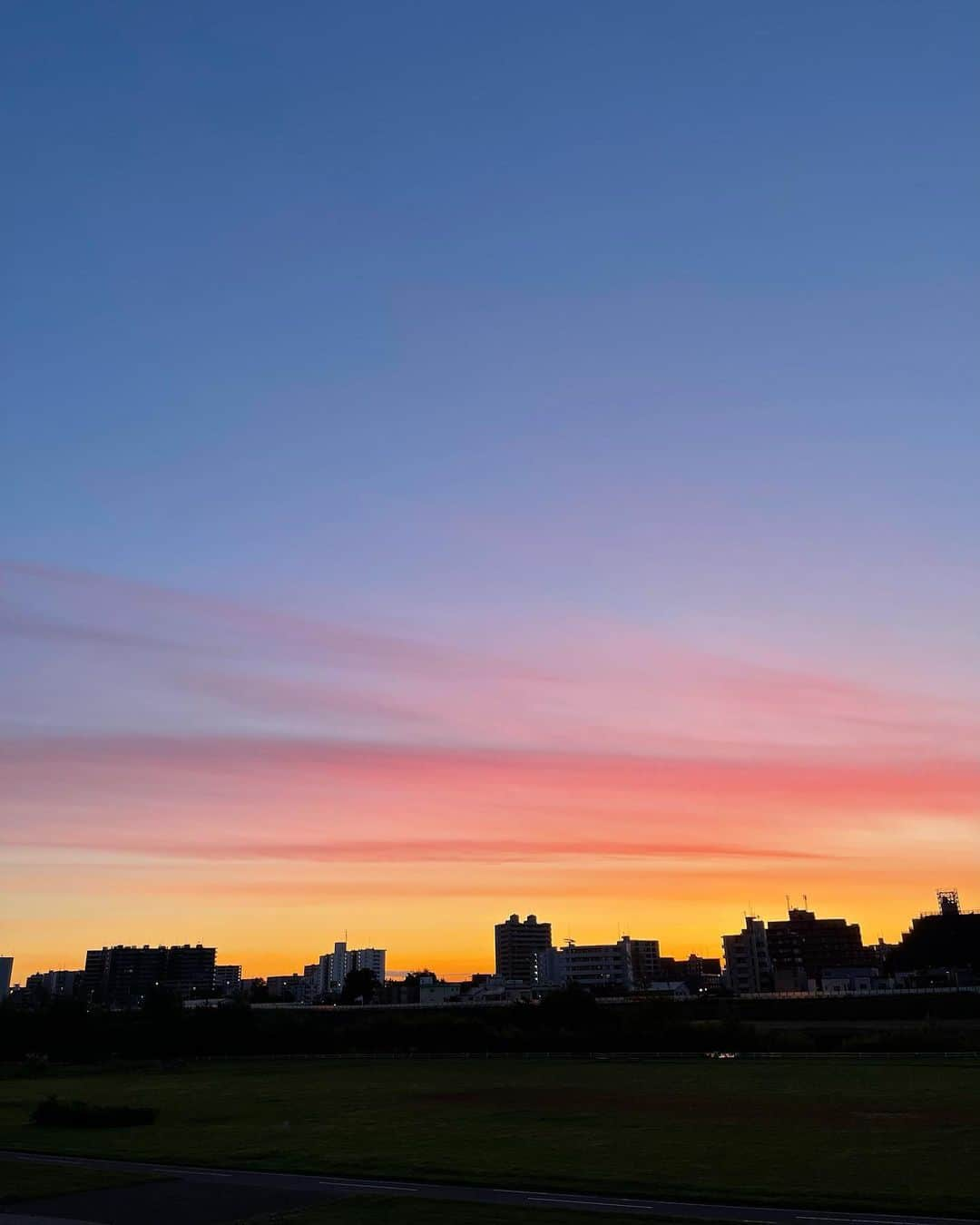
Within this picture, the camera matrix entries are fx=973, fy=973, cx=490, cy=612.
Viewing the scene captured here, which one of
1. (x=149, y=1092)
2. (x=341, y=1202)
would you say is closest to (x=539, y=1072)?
(x=149, y=1092)

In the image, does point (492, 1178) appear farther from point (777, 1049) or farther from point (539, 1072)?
point (777, 1049)

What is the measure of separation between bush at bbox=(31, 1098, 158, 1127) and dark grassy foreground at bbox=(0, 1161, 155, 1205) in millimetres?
14893

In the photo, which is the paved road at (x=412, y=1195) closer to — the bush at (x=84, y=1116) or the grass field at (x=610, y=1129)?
the grass field at (x=610, y=1129)

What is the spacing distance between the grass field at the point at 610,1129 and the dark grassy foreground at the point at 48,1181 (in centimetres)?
458

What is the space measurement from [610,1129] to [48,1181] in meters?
26.2

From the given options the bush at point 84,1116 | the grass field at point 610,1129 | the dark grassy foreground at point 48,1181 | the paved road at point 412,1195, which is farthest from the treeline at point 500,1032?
the dark grassy foreground at point 48,1181

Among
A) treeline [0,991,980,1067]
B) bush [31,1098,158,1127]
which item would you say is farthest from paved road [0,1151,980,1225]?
treeline [0,991,980,1067]

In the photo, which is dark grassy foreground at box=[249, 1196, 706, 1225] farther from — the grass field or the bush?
the bush

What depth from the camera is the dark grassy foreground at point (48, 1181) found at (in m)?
35.5

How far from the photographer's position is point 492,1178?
36.3m

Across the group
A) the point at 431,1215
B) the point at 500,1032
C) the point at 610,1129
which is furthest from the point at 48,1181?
the point at 500,1032

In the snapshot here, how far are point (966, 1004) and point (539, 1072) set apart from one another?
84589mm

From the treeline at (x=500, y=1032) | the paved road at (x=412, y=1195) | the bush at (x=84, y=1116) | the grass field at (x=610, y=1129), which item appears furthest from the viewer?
the treeline at (x=500, y=1032)

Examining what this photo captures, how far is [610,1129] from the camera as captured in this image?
4928 cm
